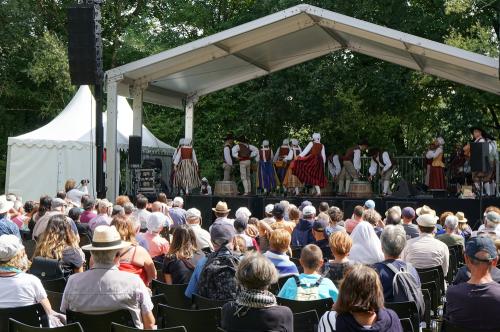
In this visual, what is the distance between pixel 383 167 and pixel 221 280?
14622mm

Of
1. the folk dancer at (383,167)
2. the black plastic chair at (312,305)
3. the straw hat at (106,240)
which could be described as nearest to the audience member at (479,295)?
the black plastic chair at (312,305)

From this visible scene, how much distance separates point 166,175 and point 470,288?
17640 millimetres

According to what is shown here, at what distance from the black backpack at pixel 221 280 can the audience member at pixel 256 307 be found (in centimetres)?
141

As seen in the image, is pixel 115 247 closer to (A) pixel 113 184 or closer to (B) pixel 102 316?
(B) pixel 102 316

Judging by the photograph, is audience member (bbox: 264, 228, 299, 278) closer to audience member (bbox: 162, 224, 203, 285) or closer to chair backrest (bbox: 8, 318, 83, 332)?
audience member (bbox: 162, 224, 203, 285)

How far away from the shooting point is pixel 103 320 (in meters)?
4.69

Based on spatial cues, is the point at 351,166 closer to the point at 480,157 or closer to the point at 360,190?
the point at 360,190

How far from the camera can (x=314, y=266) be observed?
5.23 m

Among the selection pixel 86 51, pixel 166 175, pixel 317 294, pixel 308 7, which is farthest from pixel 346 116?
pixel 317 294

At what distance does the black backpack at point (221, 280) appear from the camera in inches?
220

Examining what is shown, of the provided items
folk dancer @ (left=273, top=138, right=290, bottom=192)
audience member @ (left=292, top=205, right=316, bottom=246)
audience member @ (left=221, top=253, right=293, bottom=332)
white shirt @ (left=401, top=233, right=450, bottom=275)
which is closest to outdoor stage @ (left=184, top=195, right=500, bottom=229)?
folk dancer @ (left=273, top=138, right=290, bottom=192)

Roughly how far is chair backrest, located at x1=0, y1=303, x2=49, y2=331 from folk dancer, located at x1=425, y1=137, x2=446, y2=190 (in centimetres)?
1515

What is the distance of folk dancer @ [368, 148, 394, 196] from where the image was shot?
1959cm

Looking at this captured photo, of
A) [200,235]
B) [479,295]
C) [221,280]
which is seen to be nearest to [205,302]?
[221,280]
